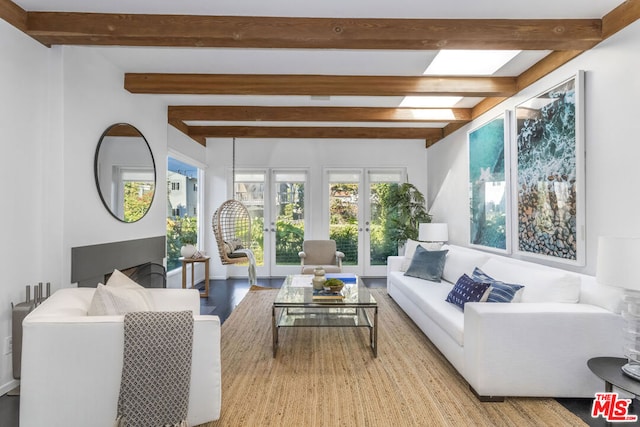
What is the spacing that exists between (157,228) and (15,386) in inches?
82.3

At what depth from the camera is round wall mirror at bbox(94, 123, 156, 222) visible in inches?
130

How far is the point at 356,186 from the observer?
681 cm

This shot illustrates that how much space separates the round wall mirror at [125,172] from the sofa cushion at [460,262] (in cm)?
355

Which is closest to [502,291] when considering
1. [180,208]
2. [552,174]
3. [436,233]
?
[552,174]

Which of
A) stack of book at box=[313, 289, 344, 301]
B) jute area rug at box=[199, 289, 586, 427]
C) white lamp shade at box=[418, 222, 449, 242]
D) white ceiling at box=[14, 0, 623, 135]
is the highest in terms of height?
white ceiling at box=[14, 0, 623, 135]

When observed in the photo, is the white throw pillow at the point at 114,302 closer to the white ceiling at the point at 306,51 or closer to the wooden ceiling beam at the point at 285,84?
the white ceiling at the point at 306,51

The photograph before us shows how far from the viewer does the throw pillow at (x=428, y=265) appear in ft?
14.3

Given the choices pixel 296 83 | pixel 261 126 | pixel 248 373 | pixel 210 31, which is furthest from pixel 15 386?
pixel 261 126

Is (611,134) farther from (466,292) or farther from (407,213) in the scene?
(407,213)

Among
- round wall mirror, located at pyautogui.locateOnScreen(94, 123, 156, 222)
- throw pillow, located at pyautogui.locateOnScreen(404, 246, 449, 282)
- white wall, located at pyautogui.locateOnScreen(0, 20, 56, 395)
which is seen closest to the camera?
white wall, located at pyautogui.locateOnScreen(0, 20, 56, 395)

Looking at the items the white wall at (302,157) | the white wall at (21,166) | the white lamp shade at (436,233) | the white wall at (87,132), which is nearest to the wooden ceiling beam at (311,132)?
the white wall at (302,157)

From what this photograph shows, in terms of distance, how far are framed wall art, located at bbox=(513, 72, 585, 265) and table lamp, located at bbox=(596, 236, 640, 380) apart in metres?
0.86

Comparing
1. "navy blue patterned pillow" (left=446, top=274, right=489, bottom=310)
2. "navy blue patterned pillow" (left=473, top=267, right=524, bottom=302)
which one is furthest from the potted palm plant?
"navy blue patterned pillow" (left=473, top=267, right=524, bottom=302)

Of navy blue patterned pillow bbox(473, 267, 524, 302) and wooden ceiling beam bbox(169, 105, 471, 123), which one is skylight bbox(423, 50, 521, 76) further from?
navy blue patterned pillow bbox(473, 267, 524, 302)
